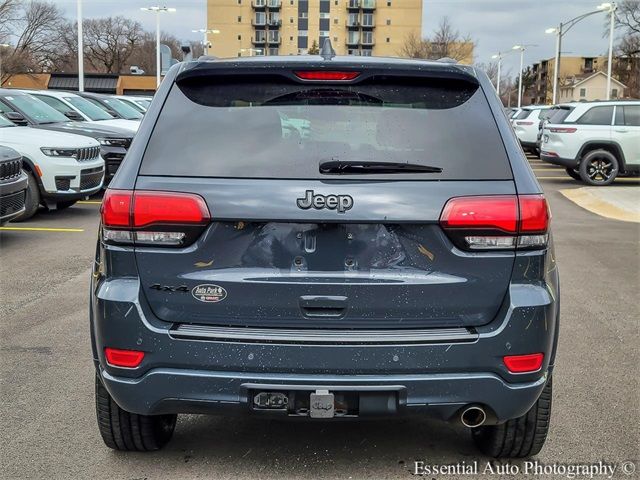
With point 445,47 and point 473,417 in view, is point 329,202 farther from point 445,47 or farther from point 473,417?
point 445,47

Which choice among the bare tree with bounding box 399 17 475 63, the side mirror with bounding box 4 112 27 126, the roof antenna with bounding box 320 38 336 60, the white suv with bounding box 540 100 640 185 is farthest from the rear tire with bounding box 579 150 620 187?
the bare tree with bounding box 399 17 475 63

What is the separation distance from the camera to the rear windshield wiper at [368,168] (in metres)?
2.94

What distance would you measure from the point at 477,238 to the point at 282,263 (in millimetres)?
759

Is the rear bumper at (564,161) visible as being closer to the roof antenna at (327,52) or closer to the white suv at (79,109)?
the white suv at (79,109)

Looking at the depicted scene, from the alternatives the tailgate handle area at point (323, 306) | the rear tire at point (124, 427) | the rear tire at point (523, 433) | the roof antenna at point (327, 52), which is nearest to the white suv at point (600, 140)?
the roof antenna at point (327, 52)

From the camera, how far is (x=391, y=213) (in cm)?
287

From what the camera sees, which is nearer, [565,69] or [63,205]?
[63,205]

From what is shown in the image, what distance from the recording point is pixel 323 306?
289 centimetres

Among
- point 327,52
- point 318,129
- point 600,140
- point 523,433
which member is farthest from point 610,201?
point 318,129

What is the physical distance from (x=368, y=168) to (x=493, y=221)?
0.52 metres

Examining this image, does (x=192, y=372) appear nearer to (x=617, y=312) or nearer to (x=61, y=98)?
(x=617, y=312)

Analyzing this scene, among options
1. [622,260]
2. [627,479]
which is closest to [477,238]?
[627,479]

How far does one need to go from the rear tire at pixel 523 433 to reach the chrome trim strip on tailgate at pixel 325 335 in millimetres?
704

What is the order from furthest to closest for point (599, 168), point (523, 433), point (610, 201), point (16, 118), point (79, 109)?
point (599, 168) < point (79, 109) < point (610, 201) < point (16, 118) < point (523, 433)
